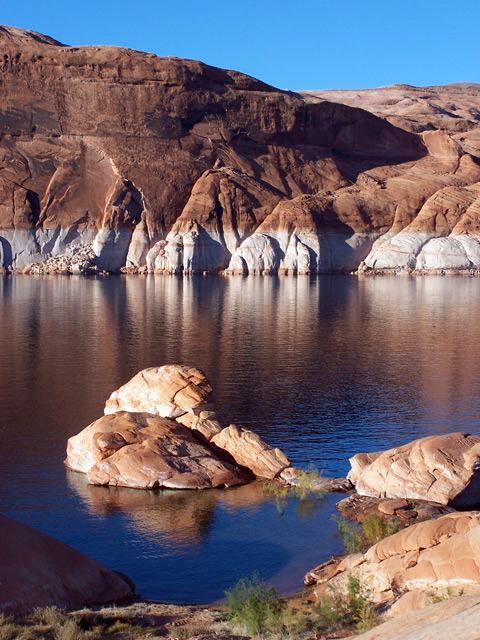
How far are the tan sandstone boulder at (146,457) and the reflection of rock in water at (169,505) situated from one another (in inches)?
10.1

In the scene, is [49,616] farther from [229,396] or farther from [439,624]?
[229,396]

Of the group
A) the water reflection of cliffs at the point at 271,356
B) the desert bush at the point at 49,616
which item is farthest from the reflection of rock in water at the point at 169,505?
the desert bush at the point at 49,616


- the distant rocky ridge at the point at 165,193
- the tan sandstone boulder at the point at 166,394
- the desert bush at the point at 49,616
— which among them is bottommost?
the desert bush at the point at 49,616

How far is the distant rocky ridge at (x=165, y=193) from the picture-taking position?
93938 mm

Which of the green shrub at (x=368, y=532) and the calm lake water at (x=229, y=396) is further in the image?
the calm lake water at (x=229, y=396)

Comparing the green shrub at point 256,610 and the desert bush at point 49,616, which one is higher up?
the desert bush at point 49,616

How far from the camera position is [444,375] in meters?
30.3

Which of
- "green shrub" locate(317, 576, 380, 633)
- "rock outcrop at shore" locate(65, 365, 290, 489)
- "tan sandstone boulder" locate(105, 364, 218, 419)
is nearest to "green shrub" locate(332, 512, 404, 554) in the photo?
"green shrub" locate(317, 576, 380, 633)

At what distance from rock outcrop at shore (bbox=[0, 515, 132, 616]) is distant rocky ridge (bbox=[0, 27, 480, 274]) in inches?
3280

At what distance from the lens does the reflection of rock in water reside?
15.0 m

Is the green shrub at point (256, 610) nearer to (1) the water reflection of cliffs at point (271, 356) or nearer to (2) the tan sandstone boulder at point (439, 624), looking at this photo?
(2) the tan sandstone boulder at point (439, 624)

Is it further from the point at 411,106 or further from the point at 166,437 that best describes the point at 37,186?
the point at 411,106

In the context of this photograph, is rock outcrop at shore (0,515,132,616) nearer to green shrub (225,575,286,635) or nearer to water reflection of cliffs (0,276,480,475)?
green shrub (225,575,286,635)

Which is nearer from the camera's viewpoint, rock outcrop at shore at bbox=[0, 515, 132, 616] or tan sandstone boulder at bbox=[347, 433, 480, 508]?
rock outcrop at shore at bbox=[0, 515, 132, 616]
